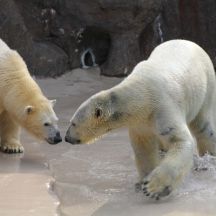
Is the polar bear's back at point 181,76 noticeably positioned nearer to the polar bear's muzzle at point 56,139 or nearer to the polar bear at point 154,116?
the polar bear at point 154,116

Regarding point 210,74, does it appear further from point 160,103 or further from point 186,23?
point 186,23

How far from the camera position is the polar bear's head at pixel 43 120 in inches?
247

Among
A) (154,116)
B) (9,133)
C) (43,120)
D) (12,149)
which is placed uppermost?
(154,116)

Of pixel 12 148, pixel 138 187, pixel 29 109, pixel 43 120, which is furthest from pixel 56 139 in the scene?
pixel 138 187

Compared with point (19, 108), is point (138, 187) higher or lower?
lower

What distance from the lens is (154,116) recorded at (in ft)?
16.2

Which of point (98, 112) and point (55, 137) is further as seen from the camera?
point (55, 137)

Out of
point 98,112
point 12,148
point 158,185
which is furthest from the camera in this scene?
point 12,148

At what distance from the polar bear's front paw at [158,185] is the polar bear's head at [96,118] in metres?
0.50

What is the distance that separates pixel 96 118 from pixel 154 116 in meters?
0.44

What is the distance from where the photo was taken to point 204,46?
1106cm

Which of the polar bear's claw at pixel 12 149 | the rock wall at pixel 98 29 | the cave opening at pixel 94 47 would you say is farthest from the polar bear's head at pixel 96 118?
the cave opening at pixel 94 47

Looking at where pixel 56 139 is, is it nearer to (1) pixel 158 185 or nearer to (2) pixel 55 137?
(2) pixel 55 137

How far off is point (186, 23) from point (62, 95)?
2667 millimetres
